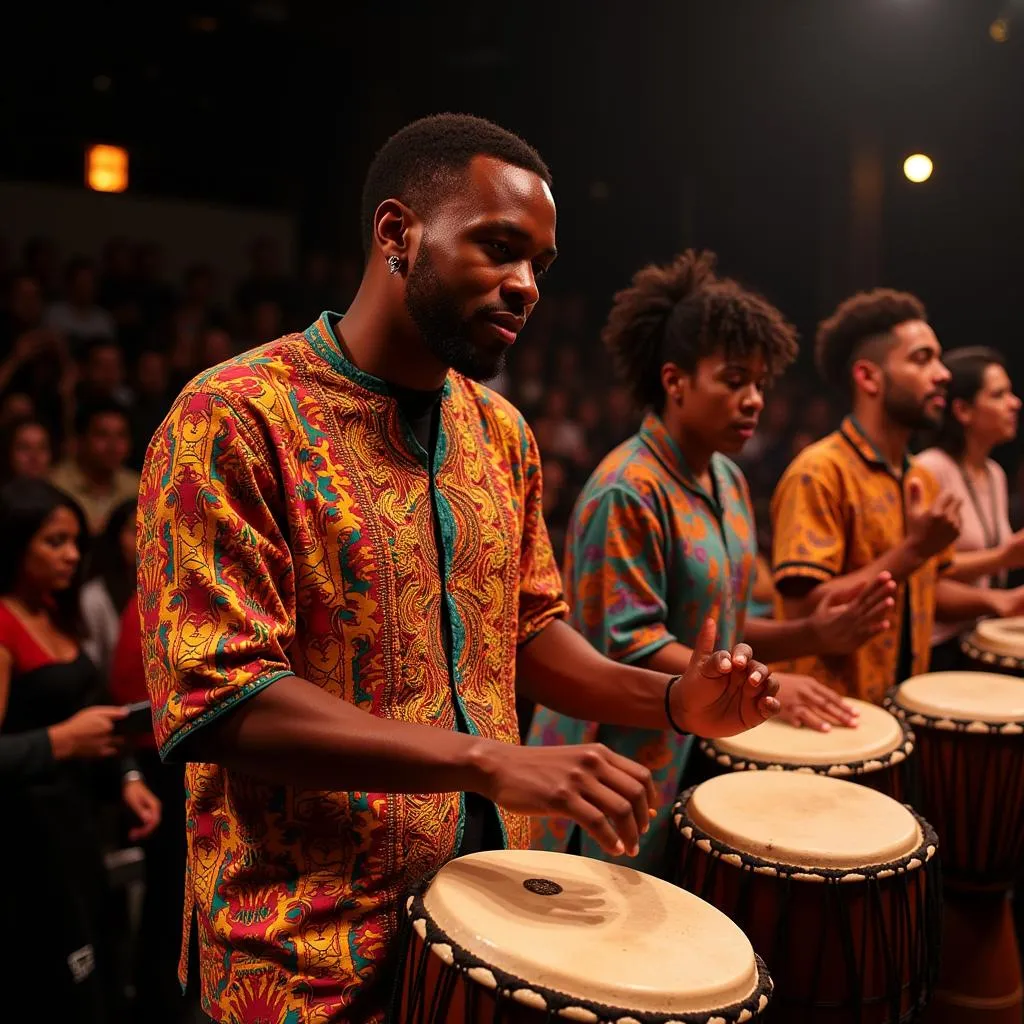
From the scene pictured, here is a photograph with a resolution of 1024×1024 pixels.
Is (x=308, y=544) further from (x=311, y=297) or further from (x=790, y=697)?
(x=311, y=297)

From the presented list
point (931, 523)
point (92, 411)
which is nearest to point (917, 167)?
point (931, 523)

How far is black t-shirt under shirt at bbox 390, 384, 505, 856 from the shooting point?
1.45m

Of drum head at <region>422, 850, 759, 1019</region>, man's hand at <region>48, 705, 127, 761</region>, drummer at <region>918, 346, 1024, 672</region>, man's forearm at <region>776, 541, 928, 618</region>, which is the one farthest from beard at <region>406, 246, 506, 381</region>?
drummer at <region>918, 346, 1024, 672</region>

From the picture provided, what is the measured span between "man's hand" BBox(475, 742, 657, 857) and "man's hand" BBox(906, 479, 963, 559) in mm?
1658

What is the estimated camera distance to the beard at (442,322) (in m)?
1.38

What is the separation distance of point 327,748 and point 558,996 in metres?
0.34

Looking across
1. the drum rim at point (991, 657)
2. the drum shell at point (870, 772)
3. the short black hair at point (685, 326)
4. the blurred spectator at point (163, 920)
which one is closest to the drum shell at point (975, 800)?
the drum shell at point (870, 772)

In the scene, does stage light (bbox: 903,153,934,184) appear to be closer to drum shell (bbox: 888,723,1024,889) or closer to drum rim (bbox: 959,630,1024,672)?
drum rim (bbox: 959,630,1024,672)

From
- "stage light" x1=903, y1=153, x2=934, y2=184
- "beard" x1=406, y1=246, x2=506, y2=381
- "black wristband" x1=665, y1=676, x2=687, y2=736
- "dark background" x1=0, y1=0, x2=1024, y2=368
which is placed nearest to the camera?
"beard" x1=406, y1=246, x2=506, y2=381

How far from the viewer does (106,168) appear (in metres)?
8.12

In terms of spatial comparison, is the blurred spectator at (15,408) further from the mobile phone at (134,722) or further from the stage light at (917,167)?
the stage light at (917,167)

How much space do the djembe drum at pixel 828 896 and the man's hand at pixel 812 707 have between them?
45 centimetres

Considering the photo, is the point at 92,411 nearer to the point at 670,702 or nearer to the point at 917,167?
the point at 670,702

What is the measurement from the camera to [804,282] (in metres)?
6.98
